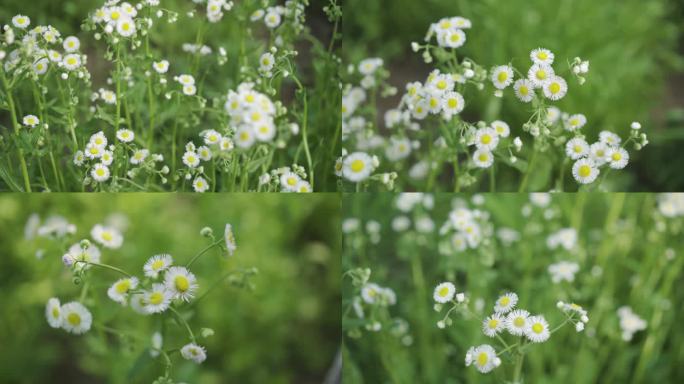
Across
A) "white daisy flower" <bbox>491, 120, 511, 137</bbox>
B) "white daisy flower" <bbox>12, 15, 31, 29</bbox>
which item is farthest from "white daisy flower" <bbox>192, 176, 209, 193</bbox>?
"white daisy flower" <bbox>491, 120, 511, 137</bbox>

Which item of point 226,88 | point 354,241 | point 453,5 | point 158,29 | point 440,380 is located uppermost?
point 453,5

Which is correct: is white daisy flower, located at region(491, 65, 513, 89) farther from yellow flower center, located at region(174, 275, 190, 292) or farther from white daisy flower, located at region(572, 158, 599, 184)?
yellow flower center, located at region(174, 275, 190, 292)

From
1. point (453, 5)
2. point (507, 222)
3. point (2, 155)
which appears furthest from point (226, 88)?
point (453, 5)

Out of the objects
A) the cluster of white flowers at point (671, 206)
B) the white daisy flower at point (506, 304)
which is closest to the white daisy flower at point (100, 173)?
the white daisy flower at point (506, 304)

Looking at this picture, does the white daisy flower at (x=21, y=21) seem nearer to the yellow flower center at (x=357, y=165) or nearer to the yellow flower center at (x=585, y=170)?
the yellow flower center at (x=357, y=165)

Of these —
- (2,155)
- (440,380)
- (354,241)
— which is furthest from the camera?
(354,241)

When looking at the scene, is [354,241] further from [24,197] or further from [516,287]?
[24,197]
